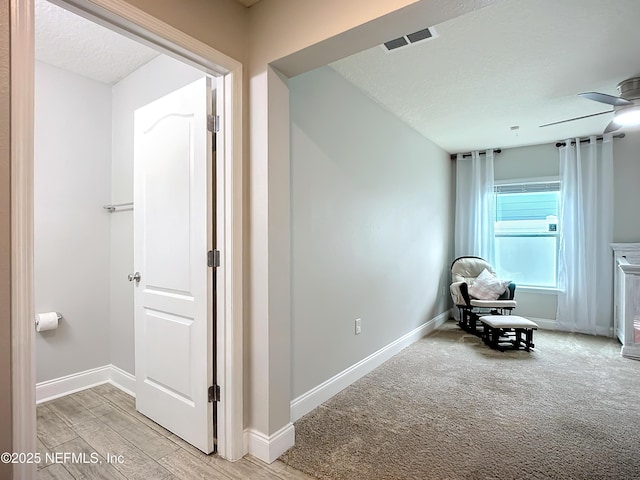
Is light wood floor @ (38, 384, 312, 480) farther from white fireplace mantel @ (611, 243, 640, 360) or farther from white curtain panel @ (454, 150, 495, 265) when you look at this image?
white curtain panel @ (454, 150, 495, 265)

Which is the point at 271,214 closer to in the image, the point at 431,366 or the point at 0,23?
the point at 0,23

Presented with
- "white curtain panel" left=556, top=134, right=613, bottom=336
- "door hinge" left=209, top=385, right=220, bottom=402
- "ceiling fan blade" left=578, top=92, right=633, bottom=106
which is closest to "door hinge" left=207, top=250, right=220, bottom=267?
"door hinge" left=209, top=385, right=220, bottom=402

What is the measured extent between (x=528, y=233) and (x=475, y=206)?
82 cm

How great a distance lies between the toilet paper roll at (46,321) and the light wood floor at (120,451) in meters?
0.56

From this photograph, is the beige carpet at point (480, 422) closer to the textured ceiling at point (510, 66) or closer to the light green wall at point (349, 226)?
the light green wall at point (349, 226)

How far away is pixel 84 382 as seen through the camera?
2852 mm

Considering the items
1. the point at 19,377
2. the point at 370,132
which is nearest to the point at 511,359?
the point at 370,132

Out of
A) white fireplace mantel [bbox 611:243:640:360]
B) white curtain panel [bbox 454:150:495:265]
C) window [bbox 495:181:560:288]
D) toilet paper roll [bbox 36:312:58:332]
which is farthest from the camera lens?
white curtain panel [bbox 454:150:495:265]

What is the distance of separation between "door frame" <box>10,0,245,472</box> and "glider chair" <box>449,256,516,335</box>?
3.54 metres

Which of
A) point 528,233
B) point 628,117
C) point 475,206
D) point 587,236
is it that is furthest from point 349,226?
point 587,236

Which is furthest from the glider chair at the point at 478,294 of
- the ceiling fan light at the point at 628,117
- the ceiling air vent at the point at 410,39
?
the ceiling air vent at the point at 410,39

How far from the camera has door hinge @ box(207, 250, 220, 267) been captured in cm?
195

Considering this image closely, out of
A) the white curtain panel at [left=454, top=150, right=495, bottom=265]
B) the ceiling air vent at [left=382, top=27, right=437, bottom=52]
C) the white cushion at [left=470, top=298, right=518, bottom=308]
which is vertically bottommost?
the white cushion at [left=470, top=298, right=518, bottom=308]

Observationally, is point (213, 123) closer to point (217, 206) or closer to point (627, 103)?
point (217, 206)
